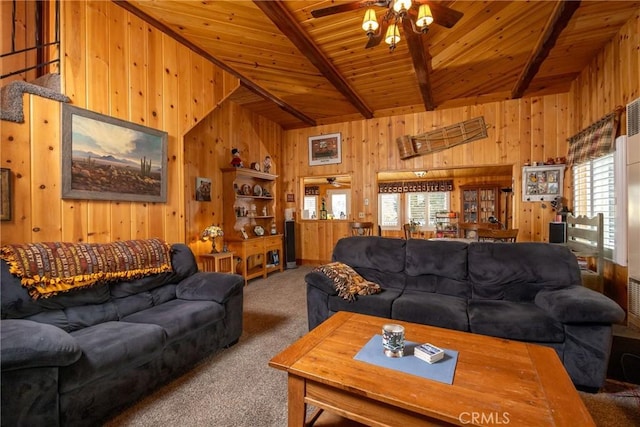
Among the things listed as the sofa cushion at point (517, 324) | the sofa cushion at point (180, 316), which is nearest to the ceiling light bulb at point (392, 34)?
the sofa cushion at point (517, 324)

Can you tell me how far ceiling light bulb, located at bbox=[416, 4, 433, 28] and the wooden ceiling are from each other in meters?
0.85

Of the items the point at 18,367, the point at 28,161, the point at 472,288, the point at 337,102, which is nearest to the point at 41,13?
the point at 28,161

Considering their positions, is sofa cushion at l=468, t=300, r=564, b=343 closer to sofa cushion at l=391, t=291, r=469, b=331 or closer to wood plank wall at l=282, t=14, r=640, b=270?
sofa cushion at l=391, t=291, r=469, b=331

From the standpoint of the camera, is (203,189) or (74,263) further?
(203,189)

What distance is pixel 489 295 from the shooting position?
2539 millimetres

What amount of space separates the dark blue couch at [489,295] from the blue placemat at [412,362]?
836 millimetres

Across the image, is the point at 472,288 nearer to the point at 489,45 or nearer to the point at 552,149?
the point at 489,45

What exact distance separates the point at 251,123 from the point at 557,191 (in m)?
5.41

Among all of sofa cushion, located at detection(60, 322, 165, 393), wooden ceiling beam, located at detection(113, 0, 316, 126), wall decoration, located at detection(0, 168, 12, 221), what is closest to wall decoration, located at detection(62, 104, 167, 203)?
wall decoration, located at detection(0, 168, 12, 221)

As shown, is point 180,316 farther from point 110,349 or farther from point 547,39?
point 547,39

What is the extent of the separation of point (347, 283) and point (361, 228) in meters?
2.72

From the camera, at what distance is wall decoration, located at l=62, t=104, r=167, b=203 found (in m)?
2.36

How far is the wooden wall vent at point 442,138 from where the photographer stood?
5.10 m

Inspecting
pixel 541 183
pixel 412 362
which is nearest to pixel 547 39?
pixel 541 183
